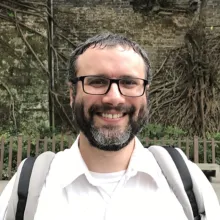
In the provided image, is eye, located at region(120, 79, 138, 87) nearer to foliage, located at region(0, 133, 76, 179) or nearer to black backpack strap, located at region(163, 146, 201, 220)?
black backpack strap, located at region(163, 146, 201, 220)

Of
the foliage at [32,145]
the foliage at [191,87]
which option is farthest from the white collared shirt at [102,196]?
the foliage at [191,87]

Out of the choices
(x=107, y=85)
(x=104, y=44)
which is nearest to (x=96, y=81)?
(x=107, y=85)

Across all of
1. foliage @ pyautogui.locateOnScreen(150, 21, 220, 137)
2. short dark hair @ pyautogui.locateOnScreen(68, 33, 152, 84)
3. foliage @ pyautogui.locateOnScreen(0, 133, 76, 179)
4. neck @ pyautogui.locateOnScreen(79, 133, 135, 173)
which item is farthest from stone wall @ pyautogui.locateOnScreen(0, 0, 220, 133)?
neck @ pyautogui.locateOnScreen(79, 133, 135, 173)

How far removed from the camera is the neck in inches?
55.1

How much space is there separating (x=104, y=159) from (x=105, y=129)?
117 mm

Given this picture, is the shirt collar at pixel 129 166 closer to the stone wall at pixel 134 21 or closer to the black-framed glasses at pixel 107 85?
the black-framed glasses at pixel 107 85

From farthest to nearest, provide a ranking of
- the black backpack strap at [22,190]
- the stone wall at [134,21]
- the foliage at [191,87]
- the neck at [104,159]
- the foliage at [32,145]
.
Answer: the stone wall at [134,21] → the foliage at [191,87] → the foliage at [32,145] → the neck at [104,159] → the black backpack strap at [22,190]

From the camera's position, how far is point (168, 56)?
9.77 meters

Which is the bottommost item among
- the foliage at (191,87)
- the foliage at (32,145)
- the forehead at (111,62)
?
the foliage at (32,145)

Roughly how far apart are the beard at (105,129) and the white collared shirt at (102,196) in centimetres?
10

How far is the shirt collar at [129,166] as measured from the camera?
1370 mm

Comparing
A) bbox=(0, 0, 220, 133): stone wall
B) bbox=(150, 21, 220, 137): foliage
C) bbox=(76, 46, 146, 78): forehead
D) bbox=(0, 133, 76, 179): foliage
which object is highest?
bbox=(0, 0, 220, 133): stone wall

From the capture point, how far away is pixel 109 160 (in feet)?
4.59

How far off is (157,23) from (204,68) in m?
1.72
